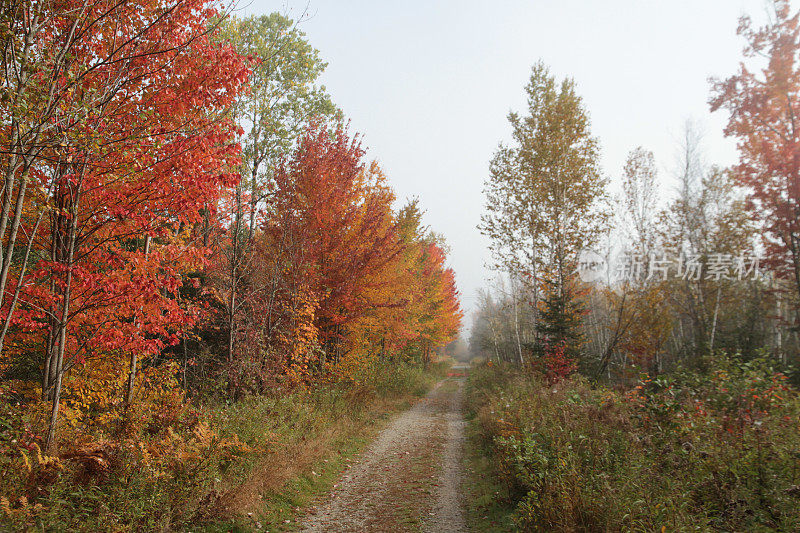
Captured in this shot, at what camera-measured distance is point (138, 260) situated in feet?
18.7

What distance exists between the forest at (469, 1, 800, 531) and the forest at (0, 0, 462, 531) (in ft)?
14.6

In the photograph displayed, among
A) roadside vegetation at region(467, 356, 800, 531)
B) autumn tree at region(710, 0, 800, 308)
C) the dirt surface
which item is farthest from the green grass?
autumn tree at region(710, 0, 800, 308)

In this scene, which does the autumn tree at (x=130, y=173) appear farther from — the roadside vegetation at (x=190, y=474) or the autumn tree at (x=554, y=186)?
the autumn tree at (x=554, y=186)

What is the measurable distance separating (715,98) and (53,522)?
771 inches

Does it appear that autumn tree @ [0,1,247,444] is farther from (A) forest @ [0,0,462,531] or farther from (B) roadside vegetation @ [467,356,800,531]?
(B) roadside vegetation @ [467,356,800,531]

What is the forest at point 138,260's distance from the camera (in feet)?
12.6

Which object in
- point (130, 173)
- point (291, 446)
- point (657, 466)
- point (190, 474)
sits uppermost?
point (130, 173)

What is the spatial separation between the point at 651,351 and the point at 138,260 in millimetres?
21473

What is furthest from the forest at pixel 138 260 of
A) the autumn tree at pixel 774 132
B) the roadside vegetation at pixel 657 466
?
the autumn tree at pixel 774 132

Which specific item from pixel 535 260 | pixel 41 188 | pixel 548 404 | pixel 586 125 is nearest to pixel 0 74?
pixel 41 188

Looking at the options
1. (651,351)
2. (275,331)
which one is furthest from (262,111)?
(651,351)

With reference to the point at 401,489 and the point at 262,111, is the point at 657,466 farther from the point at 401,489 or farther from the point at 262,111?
the point at 262,111

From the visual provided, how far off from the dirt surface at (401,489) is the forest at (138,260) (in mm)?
1485

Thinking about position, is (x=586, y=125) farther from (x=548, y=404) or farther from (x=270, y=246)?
(x=270, y=246)
